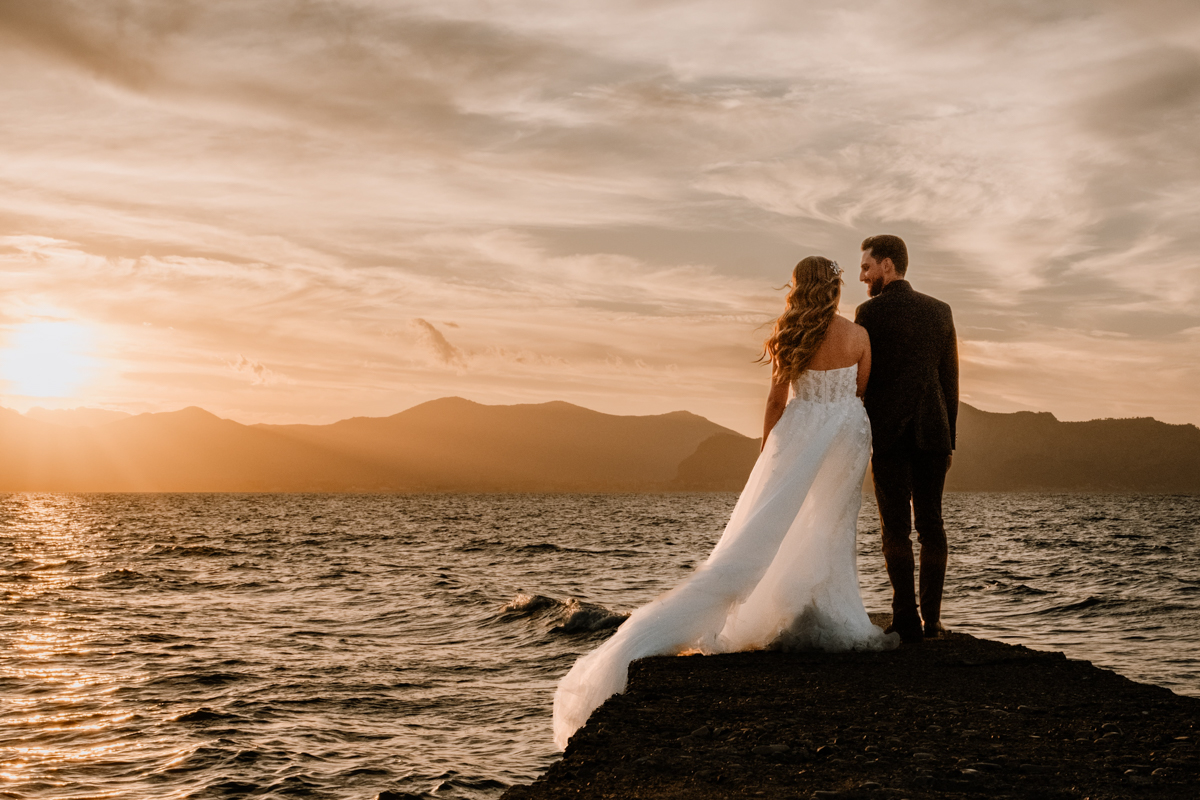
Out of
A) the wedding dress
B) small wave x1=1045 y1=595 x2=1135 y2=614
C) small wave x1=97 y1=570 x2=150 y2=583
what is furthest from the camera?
small wave x1=97 y1=570 x2=150 y2=583

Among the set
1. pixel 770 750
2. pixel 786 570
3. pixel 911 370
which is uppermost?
pixel 911 370

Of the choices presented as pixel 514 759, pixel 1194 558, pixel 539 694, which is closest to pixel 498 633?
pixel 539 694

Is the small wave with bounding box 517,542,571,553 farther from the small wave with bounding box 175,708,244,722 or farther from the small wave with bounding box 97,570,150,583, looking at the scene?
the small wave with bounding box 175,708,244,722

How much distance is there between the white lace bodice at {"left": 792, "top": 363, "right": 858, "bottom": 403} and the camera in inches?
242

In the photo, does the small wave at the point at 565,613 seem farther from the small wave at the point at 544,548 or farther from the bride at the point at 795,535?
the small wave at the point at 544,548

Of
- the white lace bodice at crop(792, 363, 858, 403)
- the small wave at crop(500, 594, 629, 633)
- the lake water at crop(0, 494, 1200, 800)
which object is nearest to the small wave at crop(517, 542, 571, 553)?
the lake water at crop(0, 494, 1200, 800)

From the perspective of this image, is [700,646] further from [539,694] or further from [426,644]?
[426,644]

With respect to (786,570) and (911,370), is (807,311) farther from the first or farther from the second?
(786,570)

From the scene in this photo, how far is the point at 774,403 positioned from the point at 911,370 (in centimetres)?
95

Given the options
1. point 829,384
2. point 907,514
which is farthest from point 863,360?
point 907,514

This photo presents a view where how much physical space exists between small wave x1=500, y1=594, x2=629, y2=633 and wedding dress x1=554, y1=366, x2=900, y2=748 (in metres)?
8.54

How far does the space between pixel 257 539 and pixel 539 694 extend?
1523 inches

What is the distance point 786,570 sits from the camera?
600 centimetres

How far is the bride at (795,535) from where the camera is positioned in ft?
19.0
